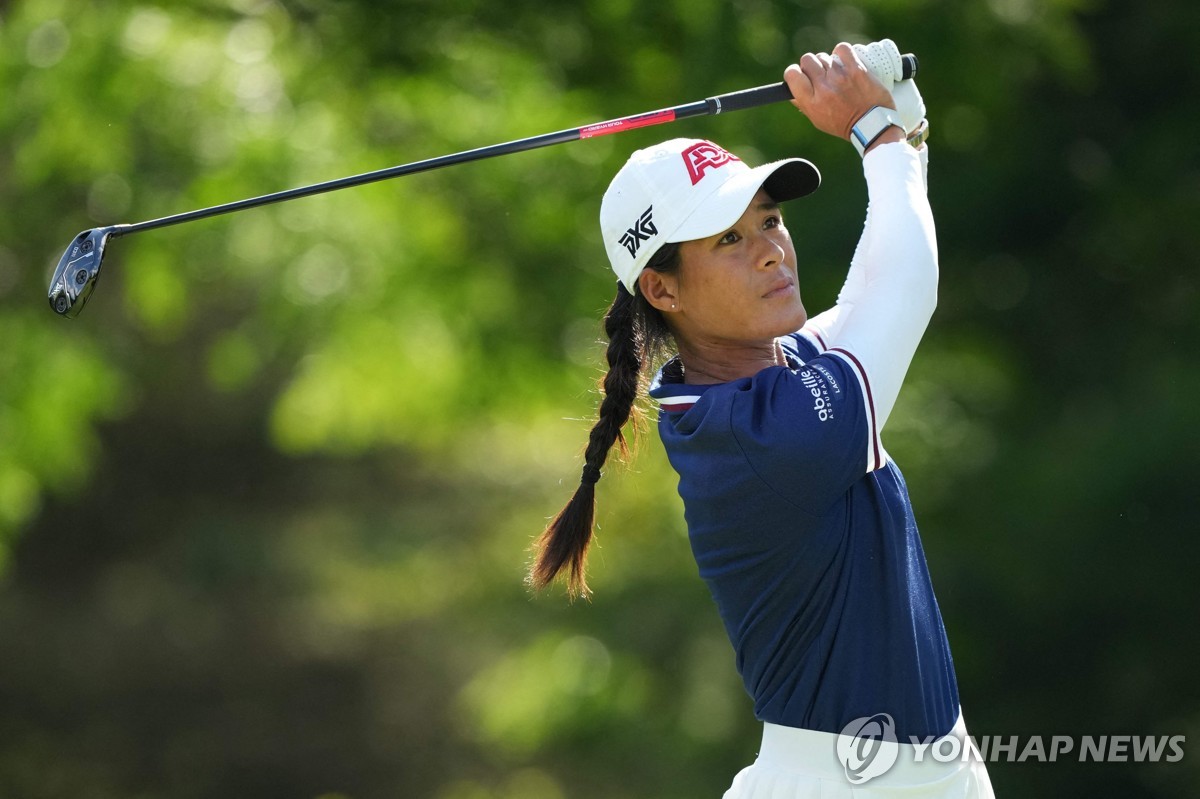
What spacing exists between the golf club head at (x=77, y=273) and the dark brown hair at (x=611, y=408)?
3.56 ft

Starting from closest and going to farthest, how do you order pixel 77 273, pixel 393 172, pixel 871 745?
pixel 871 745
pixel 393 172
pixel 77 273

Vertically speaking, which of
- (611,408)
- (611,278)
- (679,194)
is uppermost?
(611,278)

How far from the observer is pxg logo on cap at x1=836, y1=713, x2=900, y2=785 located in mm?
2129

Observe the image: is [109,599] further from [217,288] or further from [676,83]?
[676,83]

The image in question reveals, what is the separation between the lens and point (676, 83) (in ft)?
20.9

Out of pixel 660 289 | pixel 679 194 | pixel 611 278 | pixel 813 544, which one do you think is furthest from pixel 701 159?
pixel 611 278

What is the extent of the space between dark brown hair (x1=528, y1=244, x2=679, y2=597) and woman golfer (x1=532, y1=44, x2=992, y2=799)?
8cm

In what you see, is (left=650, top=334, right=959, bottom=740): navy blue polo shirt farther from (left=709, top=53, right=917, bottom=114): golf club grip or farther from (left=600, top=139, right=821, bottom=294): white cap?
(left=709, top=53, right=917, bottom=114): golf club grip

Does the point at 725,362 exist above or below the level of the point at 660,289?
below

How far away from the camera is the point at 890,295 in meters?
2.06

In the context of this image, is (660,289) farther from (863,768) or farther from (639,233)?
(863,768)

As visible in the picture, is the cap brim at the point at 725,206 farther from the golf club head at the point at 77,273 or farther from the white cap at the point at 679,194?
the golf club head at the point at 77,273

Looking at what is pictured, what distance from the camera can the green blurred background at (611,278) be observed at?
5.99m

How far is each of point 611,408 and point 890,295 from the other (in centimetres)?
56
